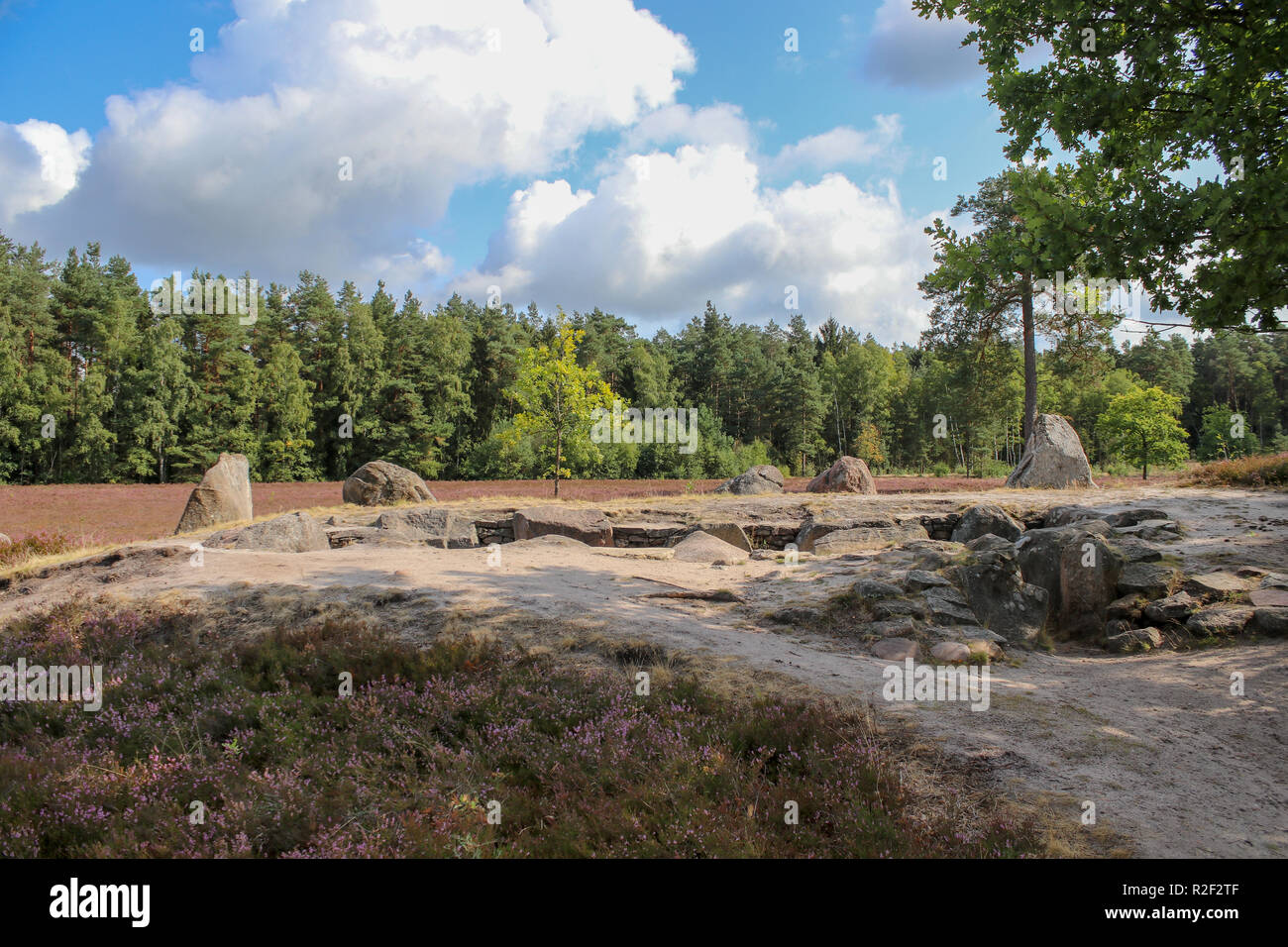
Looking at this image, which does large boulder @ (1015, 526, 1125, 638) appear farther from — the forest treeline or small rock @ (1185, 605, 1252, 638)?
the forest treeline

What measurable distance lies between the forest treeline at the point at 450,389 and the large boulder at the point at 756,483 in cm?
577

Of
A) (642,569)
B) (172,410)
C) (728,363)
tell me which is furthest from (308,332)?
(642,569)

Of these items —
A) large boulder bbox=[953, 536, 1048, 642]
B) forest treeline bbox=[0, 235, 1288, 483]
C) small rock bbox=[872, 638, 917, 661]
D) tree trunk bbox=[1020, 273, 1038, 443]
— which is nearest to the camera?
small rock bbox=[872, 638, 917, 661]

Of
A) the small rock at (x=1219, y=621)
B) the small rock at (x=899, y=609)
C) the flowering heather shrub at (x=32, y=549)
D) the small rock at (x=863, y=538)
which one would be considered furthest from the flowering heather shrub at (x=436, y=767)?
the flowering heather shrub at (x=32, y=549)

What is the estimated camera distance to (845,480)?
25.0 metres

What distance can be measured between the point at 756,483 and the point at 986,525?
34.0ft

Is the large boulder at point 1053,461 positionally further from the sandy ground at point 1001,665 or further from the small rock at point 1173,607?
the small rock at point 1173,607

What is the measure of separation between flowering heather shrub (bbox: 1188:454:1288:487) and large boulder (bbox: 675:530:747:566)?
1445cm

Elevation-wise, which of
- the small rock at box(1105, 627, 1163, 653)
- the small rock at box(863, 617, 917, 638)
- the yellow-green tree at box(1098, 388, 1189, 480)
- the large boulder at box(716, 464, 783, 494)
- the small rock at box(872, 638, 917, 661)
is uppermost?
the yellow-green tree at box(1098, 388, 1189, 480)

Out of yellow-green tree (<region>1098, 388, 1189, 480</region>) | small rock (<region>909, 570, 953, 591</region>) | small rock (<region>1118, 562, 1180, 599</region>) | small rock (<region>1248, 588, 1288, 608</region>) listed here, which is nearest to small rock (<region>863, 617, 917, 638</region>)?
small rock (<region>909, 570, 953, 591</region>)

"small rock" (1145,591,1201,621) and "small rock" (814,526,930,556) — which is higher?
"small rock" (814,526,930,556)

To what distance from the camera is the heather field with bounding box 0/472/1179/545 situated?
23.0 metres

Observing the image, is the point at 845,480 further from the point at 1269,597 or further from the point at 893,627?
the point at 893,627

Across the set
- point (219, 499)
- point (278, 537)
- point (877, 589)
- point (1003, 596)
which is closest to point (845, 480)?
point (1003, 596)
